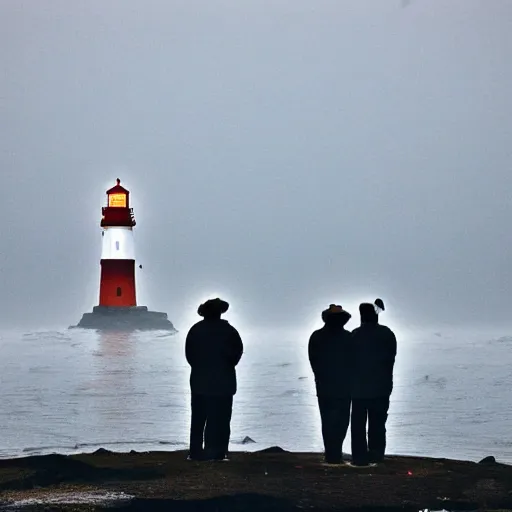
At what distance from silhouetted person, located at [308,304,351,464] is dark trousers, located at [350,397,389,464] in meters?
0.10

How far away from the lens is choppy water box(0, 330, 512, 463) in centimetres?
2812

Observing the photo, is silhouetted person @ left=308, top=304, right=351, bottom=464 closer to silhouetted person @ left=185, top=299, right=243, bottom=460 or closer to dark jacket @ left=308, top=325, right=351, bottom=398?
dark jacket @ left=308, top=325, right=351, bottom=398

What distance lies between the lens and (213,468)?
13164mm

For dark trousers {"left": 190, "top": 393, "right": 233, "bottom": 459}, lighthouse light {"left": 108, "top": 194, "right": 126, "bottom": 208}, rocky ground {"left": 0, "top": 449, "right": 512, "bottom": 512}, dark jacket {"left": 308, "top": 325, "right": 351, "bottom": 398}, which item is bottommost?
rocky ground {"left": 0, "top": 449, "right": 512, "bottom": 512}

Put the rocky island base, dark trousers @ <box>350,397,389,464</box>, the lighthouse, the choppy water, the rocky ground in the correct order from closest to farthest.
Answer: the rocky ground, dark trousers @ <box>350,397,389,464</box>, the choppy water, the lighthouse, the rocky island base

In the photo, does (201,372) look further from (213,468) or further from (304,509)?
(304,509)

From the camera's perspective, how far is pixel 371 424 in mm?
13914

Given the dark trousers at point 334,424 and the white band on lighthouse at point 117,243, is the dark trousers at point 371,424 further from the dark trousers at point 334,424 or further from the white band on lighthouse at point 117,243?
the white band on lighthouse at point 117,243

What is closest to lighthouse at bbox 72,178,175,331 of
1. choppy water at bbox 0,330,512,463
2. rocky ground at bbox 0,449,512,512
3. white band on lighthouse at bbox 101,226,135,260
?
white band on lighthouse at bbox 101,226,135,260

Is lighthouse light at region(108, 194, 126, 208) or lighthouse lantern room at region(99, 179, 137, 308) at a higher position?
lighthouse light at region(108, 194, 126, 208)

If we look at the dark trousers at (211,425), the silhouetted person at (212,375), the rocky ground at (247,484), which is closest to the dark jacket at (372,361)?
the rocky ground at (247,484)

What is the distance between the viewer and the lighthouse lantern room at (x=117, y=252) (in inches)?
3095

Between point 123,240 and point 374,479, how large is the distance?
66817 mm

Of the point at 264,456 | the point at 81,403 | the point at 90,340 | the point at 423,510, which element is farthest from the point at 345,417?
the point at 90,340
